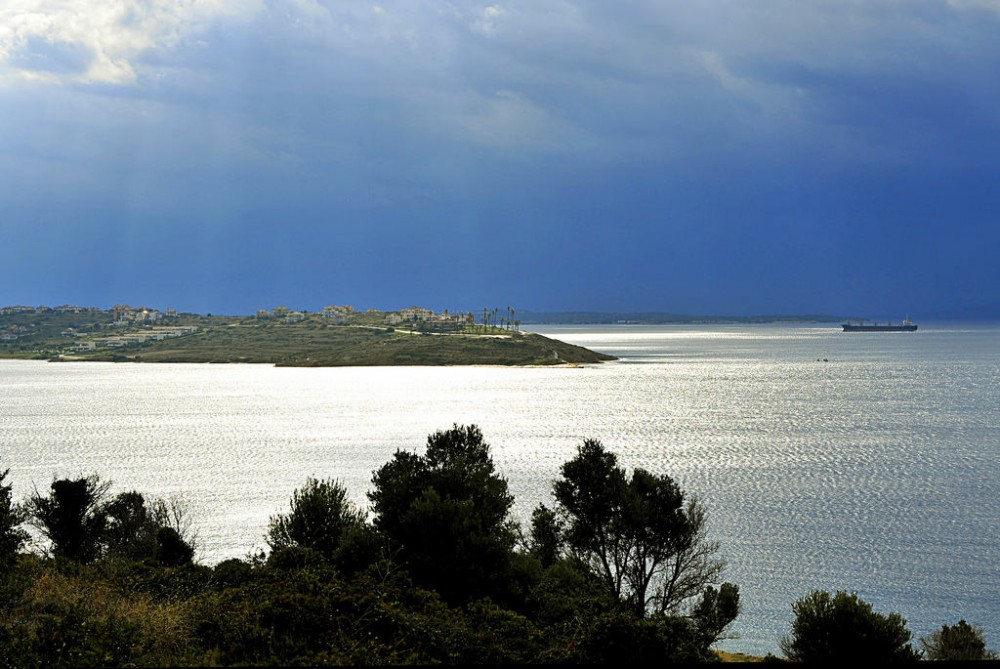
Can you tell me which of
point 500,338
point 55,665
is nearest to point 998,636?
point 55,665

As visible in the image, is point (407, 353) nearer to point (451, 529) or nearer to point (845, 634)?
point (451, 529)

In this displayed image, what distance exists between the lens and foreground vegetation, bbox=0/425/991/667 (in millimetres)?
14047

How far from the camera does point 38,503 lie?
32188 millimetres

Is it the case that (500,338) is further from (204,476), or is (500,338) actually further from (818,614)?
(818,614)

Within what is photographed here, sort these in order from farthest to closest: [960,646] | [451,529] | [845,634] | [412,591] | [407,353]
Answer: [407,353] → [451,529] → [960,646] → [845,634] → [412,591]

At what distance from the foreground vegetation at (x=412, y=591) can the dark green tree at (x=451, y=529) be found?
49 mm

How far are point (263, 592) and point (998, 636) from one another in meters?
22.4

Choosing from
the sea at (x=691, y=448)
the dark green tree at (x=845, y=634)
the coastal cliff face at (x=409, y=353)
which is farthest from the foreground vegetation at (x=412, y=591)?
the coastal cliff face at (x=409, y=353)

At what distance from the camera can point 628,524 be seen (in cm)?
2798

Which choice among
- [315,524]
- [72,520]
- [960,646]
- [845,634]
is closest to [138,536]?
[72,520]

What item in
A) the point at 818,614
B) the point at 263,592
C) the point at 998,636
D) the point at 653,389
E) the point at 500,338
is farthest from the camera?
the point at 500,338

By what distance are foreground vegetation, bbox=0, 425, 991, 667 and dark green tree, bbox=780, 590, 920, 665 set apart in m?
0.04

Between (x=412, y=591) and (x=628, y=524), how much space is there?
11.3 m

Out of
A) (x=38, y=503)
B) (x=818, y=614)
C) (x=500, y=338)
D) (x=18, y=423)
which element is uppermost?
(x=500, y=338)
